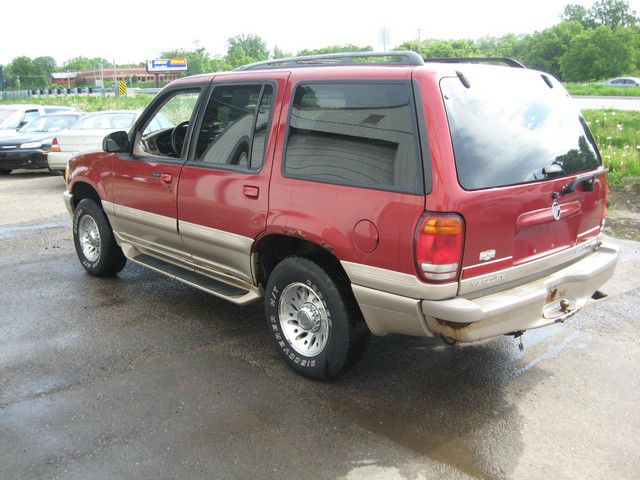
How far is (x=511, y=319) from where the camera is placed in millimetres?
3461

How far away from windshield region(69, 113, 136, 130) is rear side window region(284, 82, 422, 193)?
9933 millimetres

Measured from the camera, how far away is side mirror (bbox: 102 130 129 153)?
5.40 m

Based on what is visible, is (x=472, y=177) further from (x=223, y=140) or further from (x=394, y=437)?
(x=223, y=140)

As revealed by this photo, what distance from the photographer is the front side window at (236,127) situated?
13.9 ft

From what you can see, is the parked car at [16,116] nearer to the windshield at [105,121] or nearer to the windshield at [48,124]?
the windshield at [48,124]

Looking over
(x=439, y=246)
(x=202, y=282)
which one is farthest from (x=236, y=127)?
A: (x=439, y=246)

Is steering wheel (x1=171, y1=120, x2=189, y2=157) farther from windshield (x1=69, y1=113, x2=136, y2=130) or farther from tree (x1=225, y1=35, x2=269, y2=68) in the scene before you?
tree (x1=225, y1=35, x2=269, y2=68)

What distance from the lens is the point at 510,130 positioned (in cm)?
356

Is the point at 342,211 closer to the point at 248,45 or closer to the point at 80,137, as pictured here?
the point at 80,137

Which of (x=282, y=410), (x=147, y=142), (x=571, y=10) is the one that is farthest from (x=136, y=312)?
(x=571, y=10)

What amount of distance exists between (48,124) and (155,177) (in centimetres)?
1234

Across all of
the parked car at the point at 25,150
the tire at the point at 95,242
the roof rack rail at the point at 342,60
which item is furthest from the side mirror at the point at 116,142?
the parked car at the point at 25,150

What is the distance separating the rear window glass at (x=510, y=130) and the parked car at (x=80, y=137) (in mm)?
10159

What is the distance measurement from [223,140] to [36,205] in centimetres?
764
